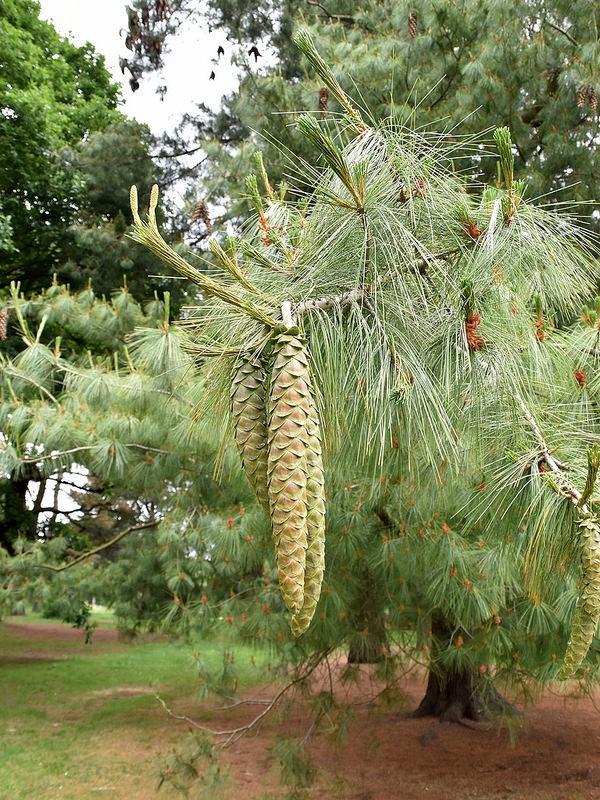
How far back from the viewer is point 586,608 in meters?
0.95

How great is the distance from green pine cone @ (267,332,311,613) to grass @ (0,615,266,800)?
3.53 m

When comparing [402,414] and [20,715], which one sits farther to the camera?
[20,715]

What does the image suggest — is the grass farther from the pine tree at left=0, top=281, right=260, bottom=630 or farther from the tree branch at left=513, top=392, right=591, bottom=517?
the tree branch at left=513, top=392, right=591, bottom=517

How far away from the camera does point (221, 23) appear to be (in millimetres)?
7820

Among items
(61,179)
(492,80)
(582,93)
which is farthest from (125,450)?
(61,179)

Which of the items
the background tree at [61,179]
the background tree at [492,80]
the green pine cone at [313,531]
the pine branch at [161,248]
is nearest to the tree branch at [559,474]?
the green pine cone at [313,531]

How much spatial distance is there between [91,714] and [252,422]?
743 centimetres

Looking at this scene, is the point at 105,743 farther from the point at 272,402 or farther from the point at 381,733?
the point at 272,402

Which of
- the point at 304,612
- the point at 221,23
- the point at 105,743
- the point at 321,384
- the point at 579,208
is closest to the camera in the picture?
the point at 304,612

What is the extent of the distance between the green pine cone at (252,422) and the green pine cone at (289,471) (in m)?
0.08

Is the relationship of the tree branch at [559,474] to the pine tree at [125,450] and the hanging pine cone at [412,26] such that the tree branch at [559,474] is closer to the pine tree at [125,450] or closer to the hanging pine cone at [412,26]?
the pine tree at [125,450]

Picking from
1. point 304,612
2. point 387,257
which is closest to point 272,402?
point 304,612

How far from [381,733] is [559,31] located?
5788 mm

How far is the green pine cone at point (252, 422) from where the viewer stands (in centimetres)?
90
